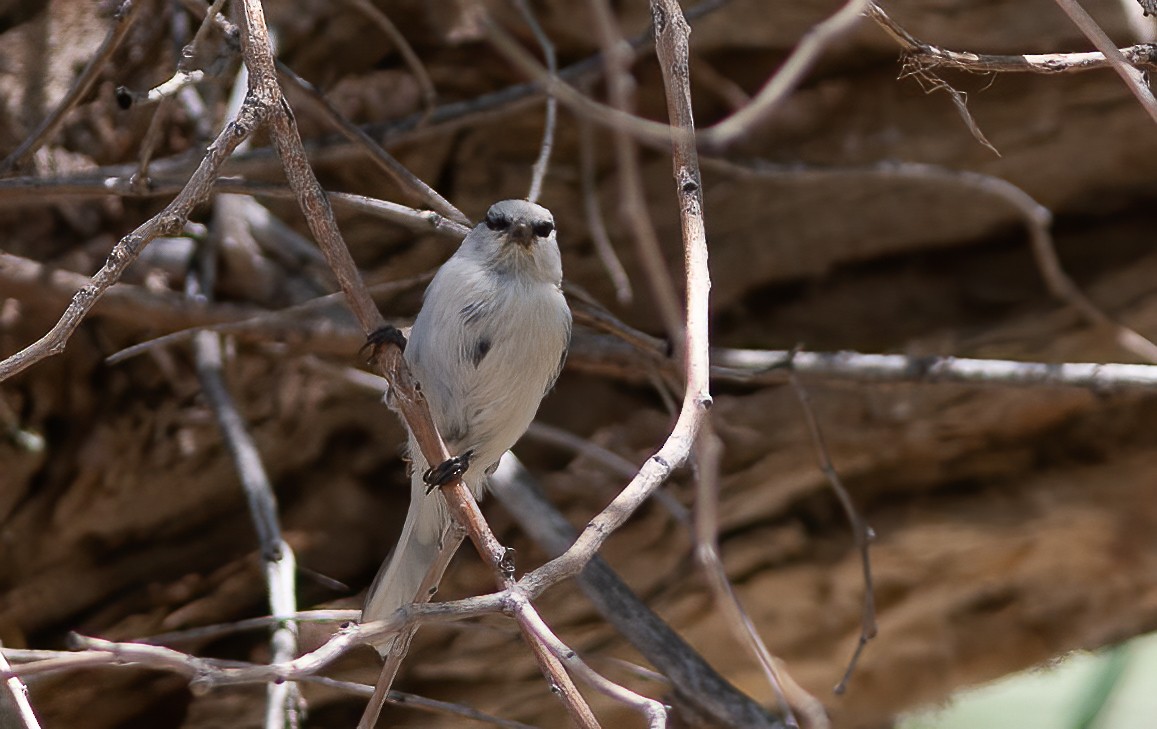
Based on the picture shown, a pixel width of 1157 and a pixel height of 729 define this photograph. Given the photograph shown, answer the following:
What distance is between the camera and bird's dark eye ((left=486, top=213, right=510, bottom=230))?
241cm

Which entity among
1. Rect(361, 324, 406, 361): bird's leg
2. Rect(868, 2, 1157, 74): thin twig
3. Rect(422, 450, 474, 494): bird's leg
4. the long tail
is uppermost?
Rect(868, 2, 1157, 74): thin twig

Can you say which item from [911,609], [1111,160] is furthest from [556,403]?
[1111,160]

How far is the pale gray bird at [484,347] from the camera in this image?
2.32 meters

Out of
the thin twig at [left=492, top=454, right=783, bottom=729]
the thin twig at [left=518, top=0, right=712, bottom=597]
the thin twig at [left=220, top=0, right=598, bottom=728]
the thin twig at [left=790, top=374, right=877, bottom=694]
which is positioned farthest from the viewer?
the thin twig at [left=492, top=454, right=783, bottom=729]

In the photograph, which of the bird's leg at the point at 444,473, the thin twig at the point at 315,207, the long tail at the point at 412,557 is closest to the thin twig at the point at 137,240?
the thin twig at the point at 315,207

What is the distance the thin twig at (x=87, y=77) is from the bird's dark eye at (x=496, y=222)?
84cm

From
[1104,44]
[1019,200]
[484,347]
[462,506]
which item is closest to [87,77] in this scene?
[484,347]

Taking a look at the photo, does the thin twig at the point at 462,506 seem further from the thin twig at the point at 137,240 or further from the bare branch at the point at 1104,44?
the bare branch at the point at 1104,44

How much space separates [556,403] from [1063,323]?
173 cm

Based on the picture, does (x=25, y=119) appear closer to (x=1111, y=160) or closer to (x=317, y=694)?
(x=317, y=694)

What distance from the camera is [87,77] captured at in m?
2.32

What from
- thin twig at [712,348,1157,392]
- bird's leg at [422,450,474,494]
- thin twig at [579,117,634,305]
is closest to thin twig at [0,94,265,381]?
bird's leg at [422,450,474,494]

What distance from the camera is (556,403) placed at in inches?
146

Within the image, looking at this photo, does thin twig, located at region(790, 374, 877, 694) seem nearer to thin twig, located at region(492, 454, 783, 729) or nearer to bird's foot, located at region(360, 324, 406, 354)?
thin twig, located at region(492, 454, 783, 729)
